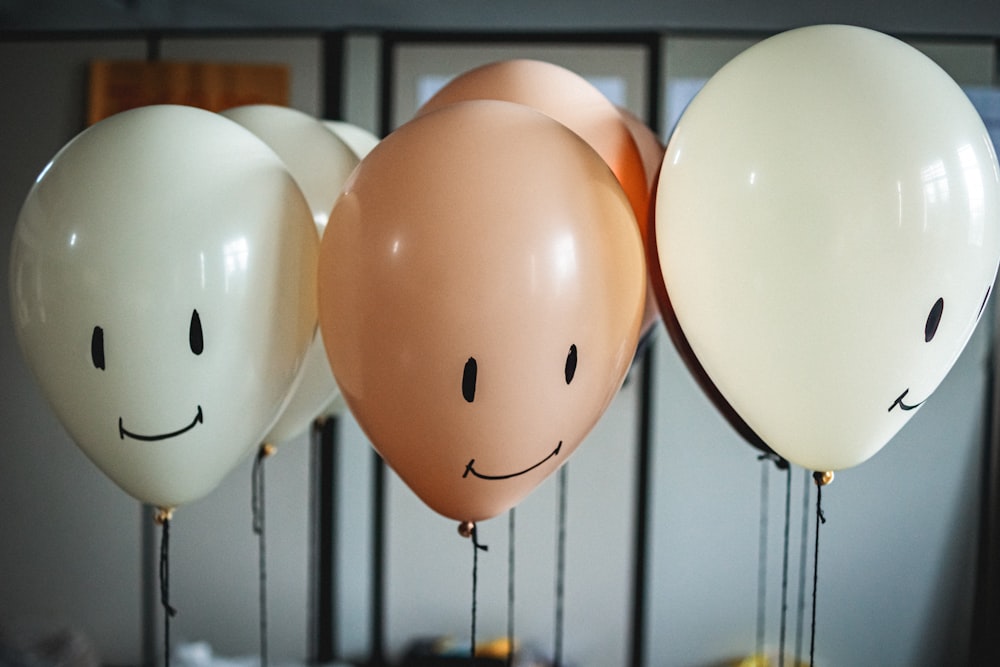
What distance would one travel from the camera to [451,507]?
662mm

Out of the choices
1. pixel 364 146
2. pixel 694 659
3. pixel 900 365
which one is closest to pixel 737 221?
pixel 900 365

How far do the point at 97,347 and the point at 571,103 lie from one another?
0.55 meters

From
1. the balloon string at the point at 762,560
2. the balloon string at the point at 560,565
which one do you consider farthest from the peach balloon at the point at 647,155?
the balloon string at the point at 762,560

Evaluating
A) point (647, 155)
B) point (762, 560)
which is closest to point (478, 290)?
point (647, 155)

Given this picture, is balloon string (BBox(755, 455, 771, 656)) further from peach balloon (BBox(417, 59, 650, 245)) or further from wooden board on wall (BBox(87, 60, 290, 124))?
wooden board on wall (BBox(87, 60, 290, 124))

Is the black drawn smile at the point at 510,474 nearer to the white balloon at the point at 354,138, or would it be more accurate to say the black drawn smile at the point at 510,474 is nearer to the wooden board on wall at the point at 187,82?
the white balloon at the point at 354,138

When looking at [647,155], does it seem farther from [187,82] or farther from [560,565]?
[187,82]

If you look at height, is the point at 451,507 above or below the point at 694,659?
above

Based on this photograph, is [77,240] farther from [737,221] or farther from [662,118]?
[662,118]

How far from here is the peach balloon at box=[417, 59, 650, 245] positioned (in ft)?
2.60

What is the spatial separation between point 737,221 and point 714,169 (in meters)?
0.05

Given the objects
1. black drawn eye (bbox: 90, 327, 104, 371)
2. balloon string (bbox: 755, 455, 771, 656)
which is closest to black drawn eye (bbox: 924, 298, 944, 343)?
black drawn eye (bbox: 90, 327, 104, 371)

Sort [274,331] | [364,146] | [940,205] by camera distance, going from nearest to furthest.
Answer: [940,205] → [274,331] → [364,146]

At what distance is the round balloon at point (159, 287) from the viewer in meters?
0.60
